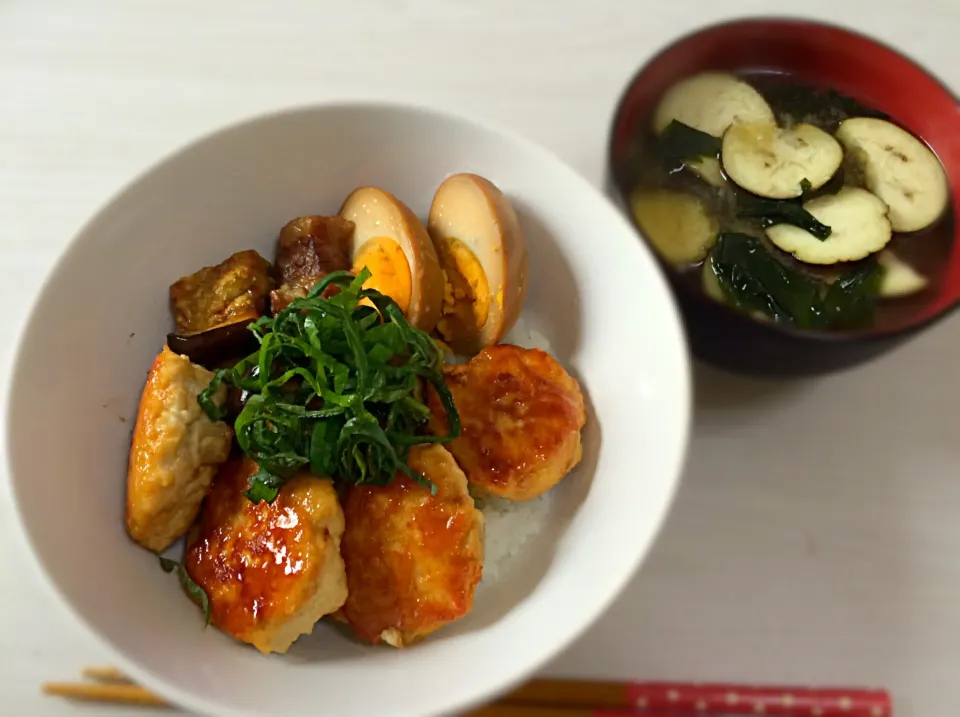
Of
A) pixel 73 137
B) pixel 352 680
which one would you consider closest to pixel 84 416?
pixel 352 680

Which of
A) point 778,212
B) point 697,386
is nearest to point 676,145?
point 778,212

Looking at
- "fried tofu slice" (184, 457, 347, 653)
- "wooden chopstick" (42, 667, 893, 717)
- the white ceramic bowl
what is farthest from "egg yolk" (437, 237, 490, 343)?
"wooden chopstick" (42, 667, 893, 717)

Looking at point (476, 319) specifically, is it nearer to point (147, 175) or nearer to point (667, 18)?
point (147, 175)

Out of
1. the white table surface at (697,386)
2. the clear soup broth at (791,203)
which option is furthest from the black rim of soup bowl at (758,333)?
the white table surface at (697,386)

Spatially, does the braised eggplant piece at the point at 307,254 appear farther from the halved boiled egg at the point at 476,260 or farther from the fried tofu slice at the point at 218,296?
the halved boiled egg at the point at 476,260

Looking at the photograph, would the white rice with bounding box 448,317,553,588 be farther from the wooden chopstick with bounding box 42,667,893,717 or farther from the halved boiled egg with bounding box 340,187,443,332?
the halved boiled egg with bounding box 340,187,443,332

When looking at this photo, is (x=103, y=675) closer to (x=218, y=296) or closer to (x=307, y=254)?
(x=218, y=296)
